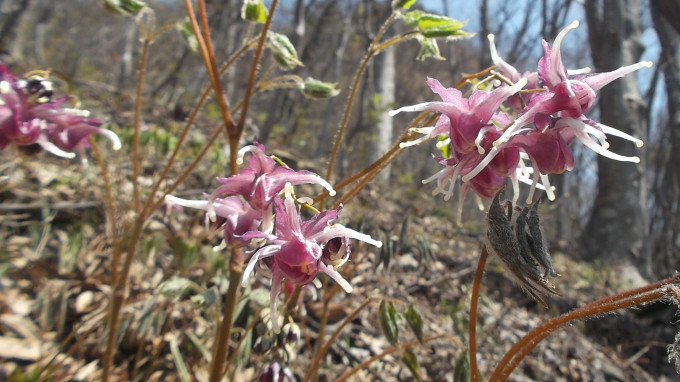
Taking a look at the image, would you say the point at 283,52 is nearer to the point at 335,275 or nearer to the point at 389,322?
the point at 335,275

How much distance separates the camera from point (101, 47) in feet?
82.5

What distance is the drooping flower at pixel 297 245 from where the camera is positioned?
32.4 inches

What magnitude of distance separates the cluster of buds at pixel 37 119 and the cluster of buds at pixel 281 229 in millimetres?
495

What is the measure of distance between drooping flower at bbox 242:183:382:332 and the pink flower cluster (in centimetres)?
27

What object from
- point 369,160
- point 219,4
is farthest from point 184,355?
point 219,4

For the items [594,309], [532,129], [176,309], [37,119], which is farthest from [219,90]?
[176,309]

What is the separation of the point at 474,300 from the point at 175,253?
1514 millimetres

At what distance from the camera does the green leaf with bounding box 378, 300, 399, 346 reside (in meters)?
1.35

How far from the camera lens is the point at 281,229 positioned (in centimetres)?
86

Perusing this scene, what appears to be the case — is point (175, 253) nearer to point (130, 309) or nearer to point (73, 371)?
point (130, 309)

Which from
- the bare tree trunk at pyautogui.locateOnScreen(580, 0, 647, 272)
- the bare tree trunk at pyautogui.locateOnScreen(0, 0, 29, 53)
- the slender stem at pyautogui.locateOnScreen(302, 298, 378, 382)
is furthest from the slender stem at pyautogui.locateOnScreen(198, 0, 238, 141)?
the bare tree trunk at pyautogui.locateOnScreen(0, 0, 29, 53)

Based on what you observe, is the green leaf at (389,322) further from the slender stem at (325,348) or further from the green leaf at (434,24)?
the green leaf at (434,24)

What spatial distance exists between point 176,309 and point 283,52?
1.79 metres

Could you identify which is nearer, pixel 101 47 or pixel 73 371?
pixel 73 371
